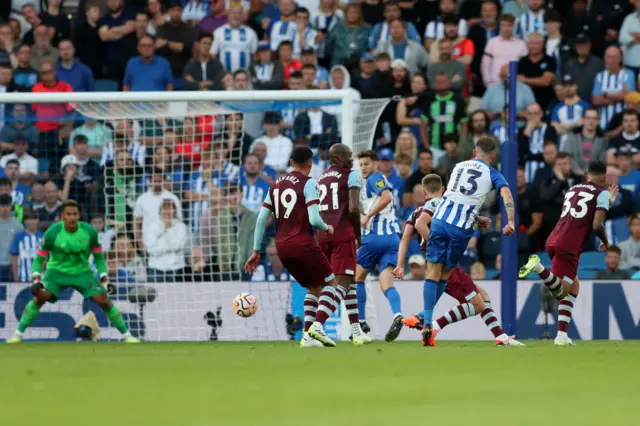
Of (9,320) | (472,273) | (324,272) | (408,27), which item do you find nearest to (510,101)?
(472,273)

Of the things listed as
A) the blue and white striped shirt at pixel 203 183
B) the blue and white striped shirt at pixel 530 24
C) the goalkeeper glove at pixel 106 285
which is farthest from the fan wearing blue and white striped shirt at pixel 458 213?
the blue and white striped shirt at pixel 530 24

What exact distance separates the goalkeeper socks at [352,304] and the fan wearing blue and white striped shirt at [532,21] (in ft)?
28.2

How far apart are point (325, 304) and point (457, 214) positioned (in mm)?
1668

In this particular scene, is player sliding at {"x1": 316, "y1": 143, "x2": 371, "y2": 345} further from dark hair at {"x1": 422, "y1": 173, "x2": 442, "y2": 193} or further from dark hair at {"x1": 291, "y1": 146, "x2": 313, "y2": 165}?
dark hair at {"x1": 291, "y1": 146, "x2": 313, "y2": 165}

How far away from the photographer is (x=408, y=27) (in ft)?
72.3

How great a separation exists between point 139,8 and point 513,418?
61.5ft

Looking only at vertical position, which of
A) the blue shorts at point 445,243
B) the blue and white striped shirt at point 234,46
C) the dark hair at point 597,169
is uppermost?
the blue and white striped shirt at point 234,46

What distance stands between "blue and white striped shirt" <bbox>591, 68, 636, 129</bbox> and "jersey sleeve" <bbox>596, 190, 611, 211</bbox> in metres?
6.88

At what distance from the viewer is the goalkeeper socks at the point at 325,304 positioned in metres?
13.2

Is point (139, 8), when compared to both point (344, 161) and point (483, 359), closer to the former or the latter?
point (344, 161)

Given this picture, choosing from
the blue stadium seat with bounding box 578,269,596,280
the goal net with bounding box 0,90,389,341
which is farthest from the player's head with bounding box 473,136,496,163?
the blue stadium seat with bounding box 578,269,596,280

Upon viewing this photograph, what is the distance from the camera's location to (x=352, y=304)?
14.7 metres

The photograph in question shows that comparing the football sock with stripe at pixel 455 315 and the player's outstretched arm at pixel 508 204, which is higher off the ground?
the player's outstretched arm at pixel 508 204

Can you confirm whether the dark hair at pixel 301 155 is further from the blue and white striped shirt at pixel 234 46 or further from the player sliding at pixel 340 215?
the blue and white striped shirt at pixel 234 46
